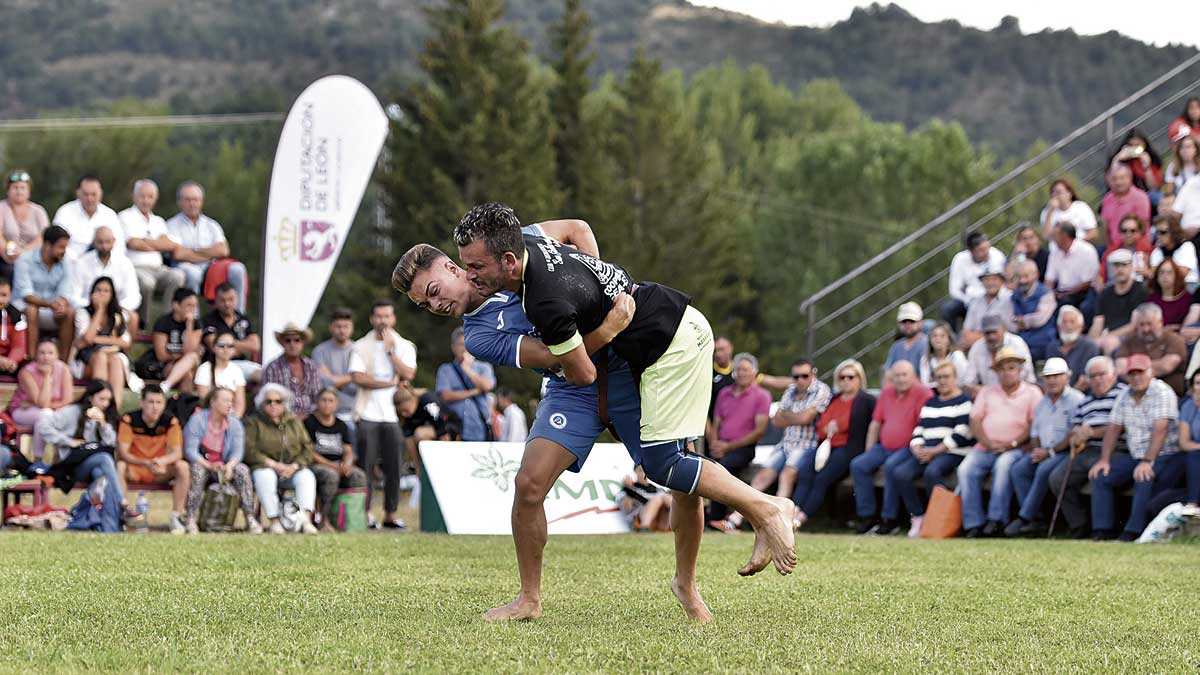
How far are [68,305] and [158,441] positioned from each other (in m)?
2.12

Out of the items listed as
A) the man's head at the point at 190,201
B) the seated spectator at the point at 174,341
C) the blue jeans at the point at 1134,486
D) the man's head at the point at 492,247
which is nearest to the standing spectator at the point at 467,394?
the seated spectator at the point at 174,341

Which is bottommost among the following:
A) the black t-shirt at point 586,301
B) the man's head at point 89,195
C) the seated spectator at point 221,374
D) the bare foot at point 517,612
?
the bare foot at point 517,612

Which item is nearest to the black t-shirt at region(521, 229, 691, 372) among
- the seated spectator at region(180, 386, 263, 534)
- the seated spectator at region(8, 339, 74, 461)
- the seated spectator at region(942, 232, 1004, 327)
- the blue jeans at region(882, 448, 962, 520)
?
the seated spectator at region(180, 386, 263, 534)

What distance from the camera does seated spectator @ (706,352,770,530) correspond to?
53.2 feet

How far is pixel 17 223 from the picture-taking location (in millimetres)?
15891

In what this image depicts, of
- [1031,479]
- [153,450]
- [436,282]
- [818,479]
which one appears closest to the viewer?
[436,282]

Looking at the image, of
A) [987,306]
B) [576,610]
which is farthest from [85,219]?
[576,610]

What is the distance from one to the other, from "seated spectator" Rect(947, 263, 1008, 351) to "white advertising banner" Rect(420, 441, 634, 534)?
14.4ft

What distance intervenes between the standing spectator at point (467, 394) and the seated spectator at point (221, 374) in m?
2.16

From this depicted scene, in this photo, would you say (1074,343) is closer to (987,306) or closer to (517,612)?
(987,306)

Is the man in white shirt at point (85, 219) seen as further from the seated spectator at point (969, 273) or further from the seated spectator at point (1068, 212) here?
the seated spectator at point (1068, 212)

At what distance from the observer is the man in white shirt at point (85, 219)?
15953 mm

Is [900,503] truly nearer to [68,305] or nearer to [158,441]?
[158,441]

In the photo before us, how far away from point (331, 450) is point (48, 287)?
3.33m
